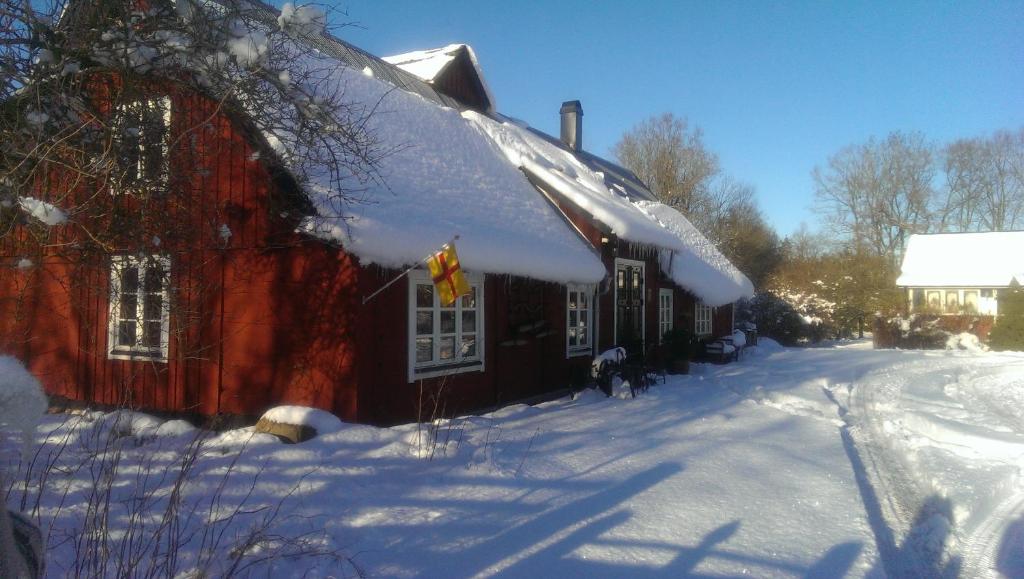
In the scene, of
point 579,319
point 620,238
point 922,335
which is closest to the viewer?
point 579,319

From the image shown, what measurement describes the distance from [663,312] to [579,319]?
565 centimetres

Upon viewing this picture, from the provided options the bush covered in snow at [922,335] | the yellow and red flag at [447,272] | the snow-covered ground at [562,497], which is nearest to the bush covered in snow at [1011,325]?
the bush covered in snow at [922,335]

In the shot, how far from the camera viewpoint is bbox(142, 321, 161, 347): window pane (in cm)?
879

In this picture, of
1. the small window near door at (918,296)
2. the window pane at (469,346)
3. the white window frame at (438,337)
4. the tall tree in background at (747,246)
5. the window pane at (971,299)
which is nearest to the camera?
the white window frame at (438,337)

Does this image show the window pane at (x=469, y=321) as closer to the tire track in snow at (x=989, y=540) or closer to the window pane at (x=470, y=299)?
the window pane at (x=470, y=299)

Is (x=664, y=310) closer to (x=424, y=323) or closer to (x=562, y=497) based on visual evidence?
(x=424, y=323)

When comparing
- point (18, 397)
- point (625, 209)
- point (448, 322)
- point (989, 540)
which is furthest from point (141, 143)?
point (625, 209)

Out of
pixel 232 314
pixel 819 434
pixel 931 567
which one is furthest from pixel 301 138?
pixel 819 434

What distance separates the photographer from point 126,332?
919 cm

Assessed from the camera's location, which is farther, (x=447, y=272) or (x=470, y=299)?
(x=470, y=299)

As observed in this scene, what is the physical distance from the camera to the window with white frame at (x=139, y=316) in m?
8.26

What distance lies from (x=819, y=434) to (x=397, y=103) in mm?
8408

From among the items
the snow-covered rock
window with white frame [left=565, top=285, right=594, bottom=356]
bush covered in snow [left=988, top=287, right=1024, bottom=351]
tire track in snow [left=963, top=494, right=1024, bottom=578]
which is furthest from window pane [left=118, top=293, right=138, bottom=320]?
bush covered in snow [left=988, top=287, right=1024, bottom=351]

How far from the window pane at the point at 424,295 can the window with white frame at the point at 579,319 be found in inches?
150
